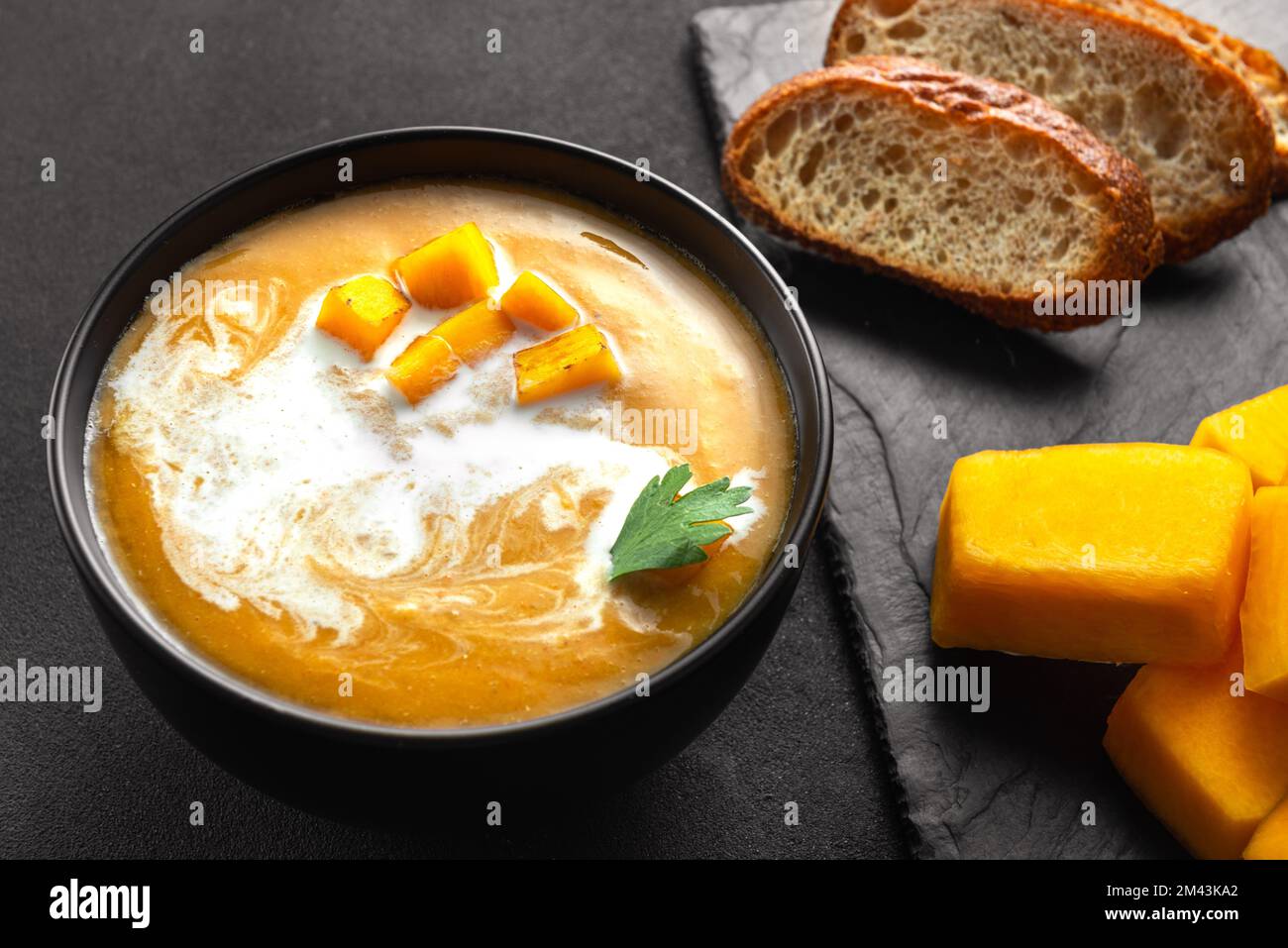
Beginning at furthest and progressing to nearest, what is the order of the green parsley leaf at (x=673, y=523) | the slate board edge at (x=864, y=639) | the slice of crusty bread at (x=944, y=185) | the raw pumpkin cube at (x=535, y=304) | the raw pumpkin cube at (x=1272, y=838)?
1. the slice of crusty bread at (x=944, y=185)
2. the slate board edge at (x=864, y=639)
3. the raw pumpkin cube at (x=535, y=304)
4. the raw pumpkin cube at (x=1272, y=838)
5. the green parsley leaf at (x=673, y=523)

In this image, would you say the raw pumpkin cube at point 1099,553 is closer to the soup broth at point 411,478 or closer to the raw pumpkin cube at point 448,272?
the soup broth at point 411,478

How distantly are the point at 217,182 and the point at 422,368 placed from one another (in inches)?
53.1

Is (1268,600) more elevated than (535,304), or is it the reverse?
(535,304)

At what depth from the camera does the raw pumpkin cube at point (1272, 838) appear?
231cm

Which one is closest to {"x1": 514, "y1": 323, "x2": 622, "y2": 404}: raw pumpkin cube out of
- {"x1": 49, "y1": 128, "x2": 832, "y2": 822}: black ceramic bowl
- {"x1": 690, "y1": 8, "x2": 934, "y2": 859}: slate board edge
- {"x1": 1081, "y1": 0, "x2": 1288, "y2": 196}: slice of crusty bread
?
{"x1": 49, "y1": 128, "x2": 832, "y2": 822}: black ceramic bowl

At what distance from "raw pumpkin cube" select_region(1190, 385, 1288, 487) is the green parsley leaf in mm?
1104

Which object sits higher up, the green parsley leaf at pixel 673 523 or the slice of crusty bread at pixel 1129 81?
the slice of crusty bread at pixel 1129 81

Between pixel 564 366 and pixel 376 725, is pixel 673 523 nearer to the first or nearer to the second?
pixel 564 366

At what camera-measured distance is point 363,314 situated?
2.37 metres

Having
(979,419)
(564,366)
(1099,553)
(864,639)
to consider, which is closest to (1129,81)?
(979,419)

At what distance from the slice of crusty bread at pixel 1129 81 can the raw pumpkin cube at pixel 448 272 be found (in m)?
1.47

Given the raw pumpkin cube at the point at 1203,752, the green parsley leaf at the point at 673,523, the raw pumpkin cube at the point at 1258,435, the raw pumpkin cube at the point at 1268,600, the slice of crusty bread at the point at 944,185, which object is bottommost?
the raw pumpkin cube at the point at 1203,752

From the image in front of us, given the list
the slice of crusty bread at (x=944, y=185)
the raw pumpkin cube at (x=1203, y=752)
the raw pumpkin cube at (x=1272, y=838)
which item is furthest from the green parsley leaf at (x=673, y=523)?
the slice of crusty bread at (x=944, y=185)
